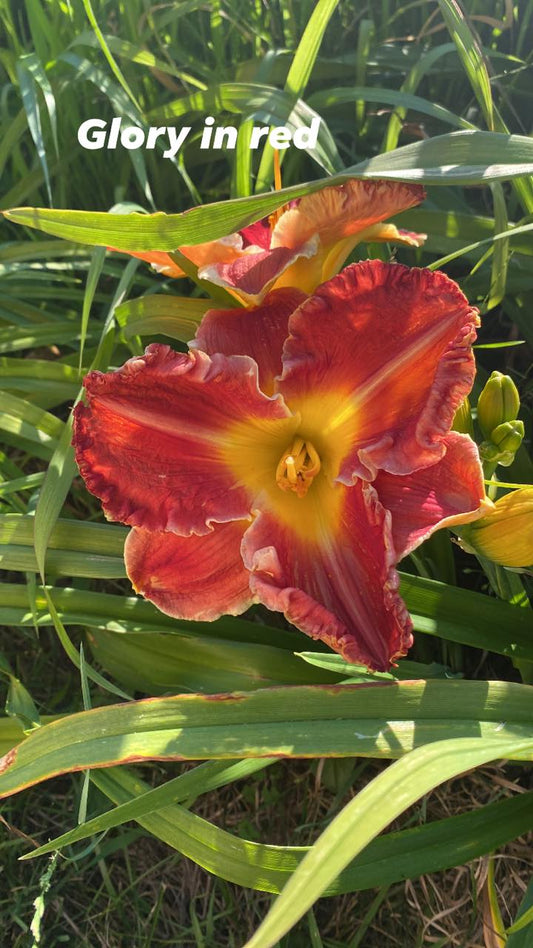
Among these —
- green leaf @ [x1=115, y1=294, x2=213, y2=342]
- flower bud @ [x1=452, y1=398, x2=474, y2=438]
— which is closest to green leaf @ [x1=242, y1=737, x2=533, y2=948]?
flower bud @ [x1=452, y1=398, x2=474, y2=438]

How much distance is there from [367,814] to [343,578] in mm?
197

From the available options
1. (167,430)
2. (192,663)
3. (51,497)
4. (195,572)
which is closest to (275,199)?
(167,430)

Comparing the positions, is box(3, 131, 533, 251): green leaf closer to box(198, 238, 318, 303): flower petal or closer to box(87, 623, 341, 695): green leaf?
box(198, 238, 318, 303): flower petal

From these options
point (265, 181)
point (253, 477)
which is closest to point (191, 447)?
point (253, 477)

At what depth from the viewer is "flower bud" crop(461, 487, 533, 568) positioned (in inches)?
26.6

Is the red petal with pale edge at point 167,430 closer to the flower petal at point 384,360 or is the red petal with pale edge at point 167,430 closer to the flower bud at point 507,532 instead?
the flower petal at point 384,360

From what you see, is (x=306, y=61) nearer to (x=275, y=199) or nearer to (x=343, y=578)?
(x=275, y=199)

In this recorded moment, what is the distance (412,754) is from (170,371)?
13.8 inches

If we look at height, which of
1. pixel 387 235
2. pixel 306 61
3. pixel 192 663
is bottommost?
pixel 192 663

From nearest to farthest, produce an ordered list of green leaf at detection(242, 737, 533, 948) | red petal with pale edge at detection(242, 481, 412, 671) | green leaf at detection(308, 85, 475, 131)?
green leaf at detection(242, 737, 533, 948) < red petal with pale edge at detection(242, 481, 412, 671) < green leaf at detection(308, 85, 475, 131)

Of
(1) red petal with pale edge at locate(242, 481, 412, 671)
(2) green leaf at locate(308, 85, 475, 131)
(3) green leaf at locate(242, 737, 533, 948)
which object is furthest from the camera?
(2) green leaf at locate(308, 85, 475, 131)

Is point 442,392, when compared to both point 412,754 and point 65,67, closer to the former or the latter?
point 412,754

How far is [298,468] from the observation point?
717 mm

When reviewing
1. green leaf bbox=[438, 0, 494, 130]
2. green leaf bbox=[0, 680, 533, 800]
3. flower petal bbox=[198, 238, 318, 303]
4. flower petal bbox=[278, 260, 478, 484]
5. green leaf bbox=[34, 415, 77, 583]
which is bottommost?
green leaf bbox=[0, 680, 533, 800]
